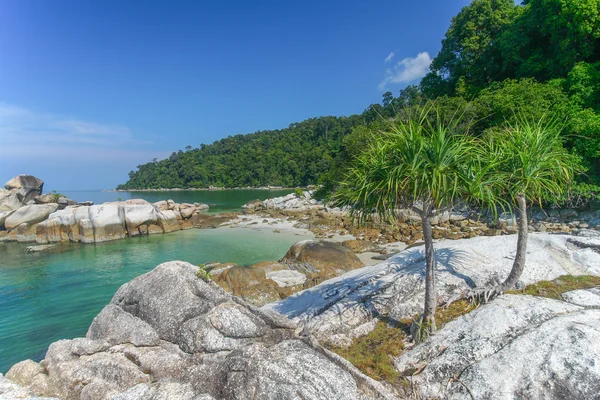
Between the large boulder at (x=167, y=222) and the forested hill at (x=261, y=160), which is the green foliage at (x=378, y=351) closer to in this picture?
the large boulder at (x=167, y=222)

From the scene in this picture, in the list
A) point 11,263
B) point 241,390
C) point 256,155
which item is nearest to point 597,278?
point 241,390

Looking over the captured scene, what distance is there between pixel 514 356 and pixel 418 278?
3.64 meters

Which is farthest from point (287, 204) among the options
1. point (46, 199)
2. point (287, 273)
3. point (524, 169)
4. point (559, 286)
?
point (524, 169)

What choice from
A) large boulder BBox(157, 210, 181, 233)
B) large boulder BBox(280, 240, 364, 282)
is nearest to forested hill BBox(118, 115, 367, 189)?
large boulder BBox(157, 210, 181, 233)

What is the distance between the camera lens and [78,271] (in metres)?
24.6

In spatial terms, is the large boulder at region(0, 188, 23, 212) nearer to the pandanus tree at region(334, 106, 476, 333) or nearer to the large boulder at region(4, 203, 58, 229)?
the large boulder at region(4, 203, 58, 229)

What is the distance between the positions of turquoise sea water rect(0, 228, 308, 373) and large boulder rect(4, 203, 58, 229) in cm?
405

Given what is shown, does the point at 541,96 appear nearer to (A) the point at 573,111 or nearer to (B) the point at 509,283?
(A) the point at 573,111

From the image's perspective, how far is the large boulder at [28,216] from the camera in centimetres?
3812

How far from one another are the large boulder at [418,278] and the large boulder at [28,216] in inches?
1600

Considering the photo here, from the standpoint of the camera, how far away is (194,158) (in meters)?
183

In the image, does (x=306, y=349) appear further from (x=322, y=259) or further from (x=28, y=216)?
(x=28, y=216)

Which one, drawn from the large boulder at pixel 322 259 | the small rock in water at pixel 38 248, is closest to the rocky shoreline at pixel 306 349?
the large boulder at pixel 322 259

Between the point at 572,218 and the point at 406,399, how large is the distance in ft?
103
